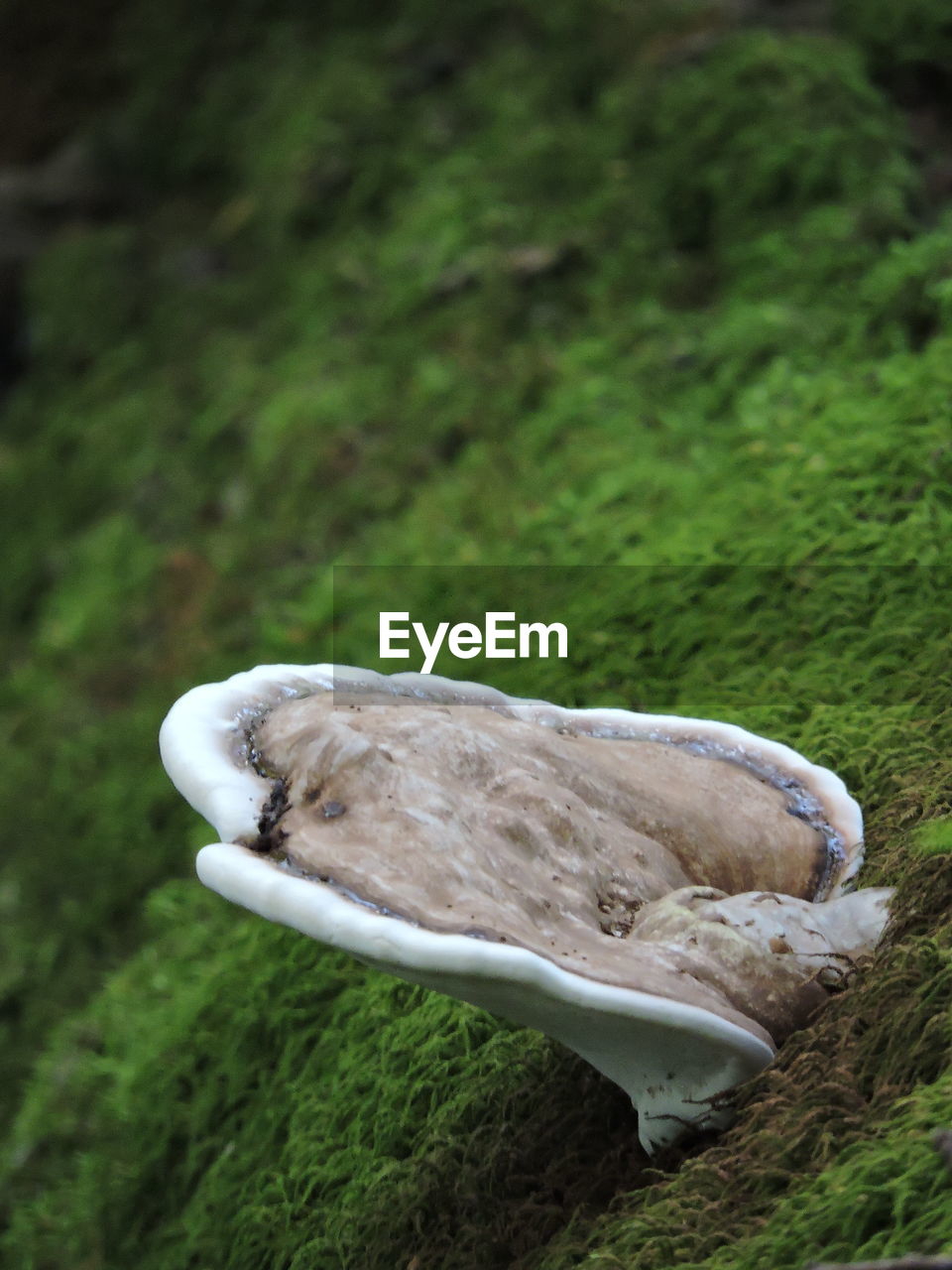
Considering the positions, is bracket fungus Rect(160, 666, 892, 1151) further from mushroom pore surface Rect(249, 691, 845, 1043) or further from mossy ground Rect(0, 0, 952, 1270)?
mossy ground Rect(0, 0, 952, 1270)

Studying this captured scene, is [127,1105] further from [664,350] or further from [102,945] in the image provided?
[664,350]

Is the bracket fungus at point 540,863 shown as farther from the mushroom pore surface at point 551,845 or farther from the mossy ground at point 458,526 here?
the mossy ground at point 458,526

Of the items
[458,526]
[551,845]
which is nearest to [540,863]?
[551,845]

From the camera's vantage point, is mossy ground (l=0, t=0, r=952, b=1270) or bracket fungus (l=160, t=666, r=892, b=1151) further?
mossy ground (l=0, t=0, r=952, b=1270)

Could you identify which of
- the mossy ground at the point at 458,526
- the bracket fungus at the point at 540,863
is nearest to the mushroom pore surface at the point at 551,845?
the bracket fungus at the point at 540,863

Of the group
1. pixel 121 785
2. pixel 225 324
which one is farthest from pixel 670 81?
pixel 121 785

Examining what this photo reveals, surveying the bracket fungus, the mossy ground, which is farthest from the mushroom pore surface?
the mossy ground

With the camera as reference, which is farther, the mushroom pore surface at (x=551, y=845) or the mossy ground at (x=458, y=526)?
the mossy ground at (x=458, y=526)
